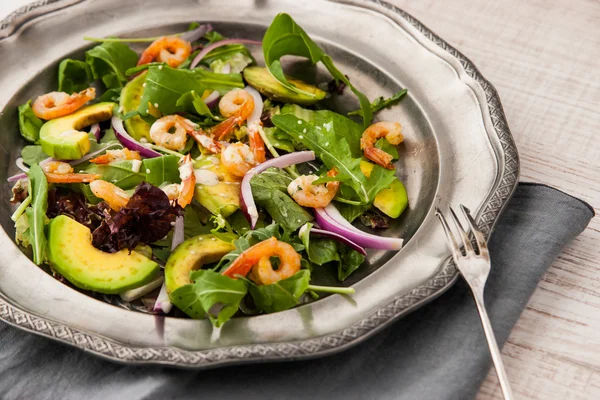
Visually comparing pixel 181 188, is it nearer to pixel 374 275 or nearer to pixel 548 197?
pixel 374 275

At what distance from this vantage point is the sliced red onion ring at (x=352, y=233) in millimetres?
2953

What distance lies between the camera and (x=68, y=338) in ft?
8.16

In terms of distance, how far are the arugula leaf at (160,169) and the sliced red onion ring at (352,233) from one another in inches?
27.3

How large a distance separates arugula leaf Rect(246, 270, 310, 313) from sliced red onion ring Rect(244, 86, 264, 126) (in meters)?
1.08

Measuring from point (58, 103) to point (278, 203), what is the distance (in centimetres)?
129

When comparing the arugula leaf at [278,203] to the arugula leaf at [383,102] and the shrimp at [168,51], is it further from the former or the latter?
the shrimp at [168,51]

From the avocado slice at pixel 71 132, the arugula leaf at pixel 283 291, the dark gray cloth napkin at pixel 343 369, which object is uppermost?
the avocado slice at pixel 71 132

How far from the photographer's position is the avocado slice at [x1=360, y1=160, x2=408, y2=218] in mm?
3148

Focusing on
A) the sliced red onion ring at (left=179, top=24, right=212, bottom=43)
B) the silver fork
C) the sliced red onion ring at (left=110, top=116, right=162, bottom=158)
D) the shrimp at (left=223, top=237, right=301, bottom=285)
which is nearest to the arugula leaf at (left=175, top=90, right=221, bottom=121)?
the sliced red onion ring at (left=110, top=116, right=162, bottom=158)

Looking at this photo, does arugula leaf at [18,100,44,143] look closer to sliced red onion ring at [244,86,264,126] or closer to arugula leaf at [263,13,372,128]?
sliced red onion ring at [244,86,264,126]

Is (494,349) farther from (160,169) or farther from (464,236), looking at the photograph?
(160,169)

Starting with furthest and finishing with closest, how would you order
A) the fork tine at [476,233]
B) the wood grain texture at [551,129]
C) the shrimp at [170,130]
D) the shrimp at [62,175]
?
1. the shrimp at [170,130]
2. the shrimp at [62,175]
3. the wood grain texture at [551,129]
4. the fork tine at [476,233]

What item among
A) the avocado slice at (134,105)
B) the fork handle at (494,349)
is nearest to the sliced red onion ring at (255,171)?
the avocado slice at (134,105)

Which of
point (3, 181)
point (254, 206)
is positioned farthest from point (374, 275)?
point (3, 181)
